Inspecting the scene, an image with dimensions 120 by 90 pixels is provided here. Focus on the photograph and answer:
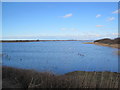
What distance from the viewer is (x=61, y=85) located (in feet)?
14.0

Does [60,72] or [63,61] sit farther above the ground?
[63,61]

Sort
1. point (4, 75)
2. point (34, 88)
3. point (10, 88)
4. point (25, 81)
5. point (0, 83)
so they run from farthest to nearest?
point (4, 75)
point (25, 81)
point (0, 83)
point (10, 88)
point (34, 88)

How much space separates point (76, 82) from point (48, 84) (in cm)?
99

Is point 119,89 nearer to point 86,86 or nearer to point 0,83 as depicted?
point 86,86

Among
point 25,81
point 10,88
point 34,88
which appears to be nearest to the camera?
point 34,88

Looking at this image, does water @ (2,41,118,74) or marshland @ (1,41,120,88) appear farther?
water @ (2,41,118,74)

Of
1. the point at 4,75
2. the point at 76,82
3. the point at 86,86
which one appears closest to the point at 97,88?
the point at 86,86

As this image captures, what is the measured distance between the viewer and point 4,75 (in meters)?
5.66

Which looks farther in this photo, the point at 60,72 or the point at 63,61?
the point at 63,61

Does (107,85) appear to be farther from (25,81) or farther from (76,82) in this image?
(25,81)

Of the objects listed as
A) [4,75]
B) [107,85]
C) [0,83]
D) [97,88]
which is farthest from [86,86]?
[4,75]

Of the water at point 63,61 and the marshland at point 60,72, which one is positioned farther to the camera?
the water at point 63,61

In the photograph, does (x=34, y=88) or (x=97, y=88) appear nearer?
(x=34, y=88)

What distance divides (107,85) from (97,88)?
404mm
